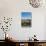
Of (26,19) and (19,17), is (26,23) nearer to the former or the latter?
(26,19)

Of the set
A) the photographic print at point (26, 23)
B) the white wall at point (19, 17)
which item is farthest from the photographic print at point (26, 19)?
the white wall at point (19, 17)

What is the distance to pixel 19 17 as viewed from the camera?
15.1 ft

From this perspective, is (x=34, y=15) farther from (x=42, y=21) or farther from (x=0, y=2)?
(x=0, y=2)

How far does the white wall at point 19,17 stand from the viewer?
4.55 meters

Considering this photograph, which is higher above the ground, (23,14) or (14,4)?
(14,4)

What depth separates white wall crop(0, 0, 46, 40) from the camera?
4547 mm

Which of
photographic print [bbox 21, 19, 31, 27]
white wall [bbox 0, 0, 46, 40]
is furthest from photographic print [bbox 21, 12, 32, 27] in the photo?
white wall [bbox 0, 0, 46, 40]

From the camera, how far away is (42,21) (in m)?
4.70

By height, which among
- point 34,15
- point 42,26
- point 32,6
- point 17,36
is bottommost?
point 17,36

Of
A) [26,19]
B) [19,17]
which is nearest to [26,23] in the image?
[26,19]

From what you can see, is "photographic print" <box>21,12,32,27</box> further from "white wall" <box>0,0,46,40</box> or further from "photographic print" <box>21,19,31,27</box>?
"white wall" <box>0,0,46,40</box>

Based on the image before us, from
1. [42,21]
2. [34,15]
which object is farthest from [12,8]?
[42,21]

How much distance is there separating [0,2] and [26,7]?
2.84ft

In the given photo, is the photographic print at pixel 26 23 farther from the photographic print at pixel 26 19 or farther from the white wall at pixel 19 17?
the white wall at pixel 19 17
